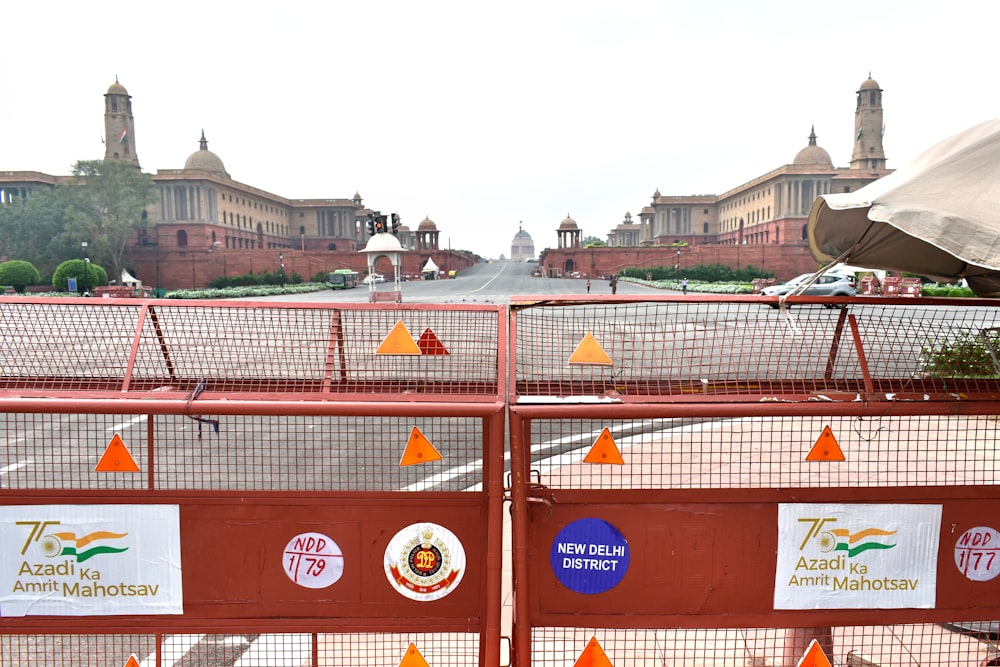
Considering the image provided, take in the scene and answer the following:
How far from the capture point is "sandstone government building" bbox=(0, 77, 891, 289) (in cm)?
6494

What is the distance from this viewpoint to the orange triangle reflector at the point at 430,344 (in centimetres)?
319

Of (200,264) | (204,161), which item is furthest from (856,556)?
(204,161)

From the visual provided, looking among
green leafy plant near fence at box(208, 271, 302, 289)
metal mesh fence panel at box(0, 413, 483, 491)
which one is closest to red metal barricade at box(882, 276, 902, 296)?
metal mesh fence panel at box(0, 413, 483, 491)

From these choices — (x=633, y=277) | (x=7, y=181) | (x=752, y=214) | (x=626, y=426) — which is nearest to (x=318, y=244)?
(x=7, y=181)

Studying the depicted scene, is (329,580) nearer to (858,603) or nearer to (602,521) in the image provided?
(602,521)

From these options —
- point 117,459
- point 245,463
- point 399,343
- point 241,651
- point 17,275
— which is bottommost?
point 241,651

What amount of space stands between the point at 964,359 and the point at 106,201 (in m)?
73.2

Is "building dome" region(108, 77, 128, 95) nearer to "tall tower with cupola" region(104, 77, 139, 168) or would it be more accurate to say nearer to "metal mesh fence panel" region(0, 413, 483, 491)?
"tall tower with cupola" region(104, 77, 139, 168)

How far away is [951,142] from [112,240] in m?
72.5

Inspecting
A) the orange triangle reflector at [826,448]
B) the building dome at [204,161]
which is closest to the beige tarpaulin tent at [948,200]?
the orange triangle reflector at [826,448]

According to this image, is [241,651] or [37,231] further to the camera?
[37,231]

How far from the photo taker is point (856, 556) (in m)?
3.14

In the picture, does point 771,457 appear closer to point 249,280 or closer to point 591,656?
point 591,656

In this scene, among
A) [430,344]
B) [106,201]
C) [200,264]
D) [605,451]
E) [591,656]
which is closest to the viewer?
[605,451]
